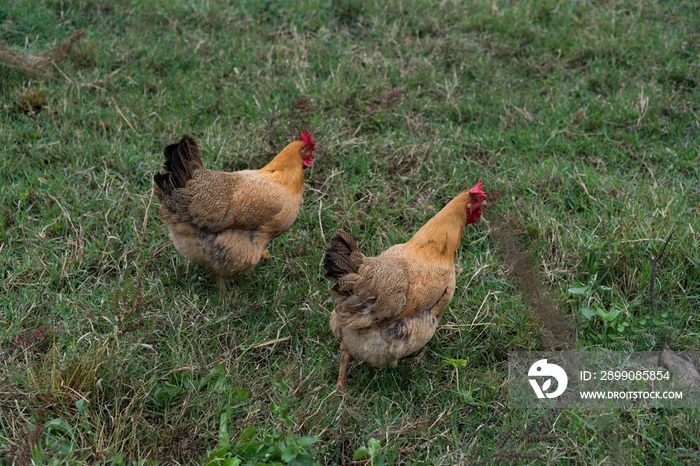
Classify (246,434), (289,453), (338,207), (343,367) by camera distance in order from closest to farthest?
1. (289,453)
2. (246,434)
3. (343,367)
4. (338,207)

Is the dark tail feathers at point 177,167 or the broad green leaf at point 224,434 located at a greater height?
the dark tail feathers at point 177,167

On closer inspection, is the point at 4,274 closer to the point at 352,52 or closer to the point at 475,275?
the point at 475,275

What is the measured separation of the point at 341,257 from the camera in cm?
335


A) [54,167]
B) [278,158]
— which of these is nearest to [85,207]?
[54,167]

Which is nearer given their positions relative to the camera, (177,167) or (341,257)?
(341,257)

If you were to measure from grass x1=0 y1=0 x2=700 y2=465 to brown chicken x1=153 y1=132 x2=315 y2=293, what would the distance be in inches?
15.4

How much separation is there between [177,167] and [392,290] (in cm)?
189

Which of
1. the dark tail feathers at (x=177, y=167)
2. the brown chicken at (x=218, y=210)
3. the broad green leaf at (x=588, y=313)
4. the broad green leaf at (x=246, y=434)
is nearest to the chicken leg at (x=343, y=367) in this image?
the broad green leaf at (x=246, y=434)

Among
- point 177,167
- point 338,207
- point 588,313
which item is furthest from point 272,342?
point 588,313

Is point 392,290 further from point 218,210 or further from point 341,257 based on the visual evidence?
point 218,210

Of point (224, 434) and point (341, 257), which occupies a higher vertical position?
point (341, 257)

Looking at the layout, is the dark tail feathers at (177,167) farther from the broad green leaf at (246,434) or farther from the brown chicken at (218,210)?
→ the broad green leaf at (246,434)

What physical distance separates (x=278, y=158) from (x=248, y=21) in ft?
11.9

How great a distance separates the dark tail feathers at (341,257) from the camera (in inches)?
132
